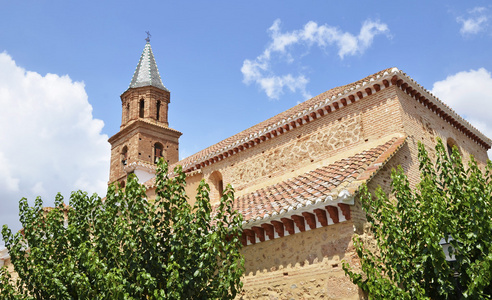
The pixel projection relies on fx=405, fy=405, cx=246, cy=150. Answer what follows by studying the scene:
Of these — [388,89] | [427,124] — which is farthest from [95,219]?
[427,124]

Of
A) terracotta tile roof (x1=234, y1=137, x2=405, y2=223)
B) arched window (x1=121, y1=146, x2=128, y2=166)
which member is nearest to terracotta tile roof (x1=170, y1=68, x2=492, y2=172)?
terracotta tile roof (x1=234, y1=137, x2=405, y2=223)

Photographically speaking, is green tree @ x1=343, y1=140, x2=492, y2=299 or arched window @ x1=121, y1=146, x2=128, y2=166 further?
arched window @ x1=121, y1=146, x2=128, y2=166

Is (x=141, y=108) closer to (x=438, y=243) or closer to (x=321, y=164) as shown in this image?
(x=321, y=164)

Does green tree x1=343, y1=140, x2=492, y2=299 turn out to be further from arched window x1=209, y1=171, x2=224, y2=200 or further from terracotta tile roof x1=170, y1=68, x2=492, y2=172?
arched window x1=209, y1=171, x2=224, y2=200

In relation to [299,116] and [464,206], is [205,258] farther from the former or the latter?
[299,116]

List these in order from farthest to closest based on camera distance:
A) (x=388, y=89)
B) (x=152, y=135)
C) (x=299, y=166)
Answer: (x=152, y=135)
(x=299, y=166)
(x=388, y=89)

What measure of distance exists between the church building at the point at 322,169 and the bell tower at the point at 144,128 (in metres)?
10.4

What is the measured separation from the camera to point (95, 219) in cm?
686

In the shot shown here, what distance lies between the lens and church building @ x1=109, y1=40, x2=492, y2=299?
24.3 ft

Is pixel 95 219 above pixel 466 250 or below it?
above

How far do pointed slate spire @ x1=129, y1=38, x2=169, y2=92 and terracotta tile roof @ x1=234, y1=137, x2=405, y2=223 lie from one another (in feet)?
64.1

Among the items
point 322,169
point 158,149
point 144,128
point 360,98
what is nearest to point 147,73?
point 144,128

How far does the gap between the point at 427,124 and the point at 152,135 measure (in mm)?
19537

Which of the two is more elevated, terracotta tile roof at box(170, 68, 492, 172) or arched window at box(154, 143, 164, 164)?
arched window at box(154, 143, 164, 164)
